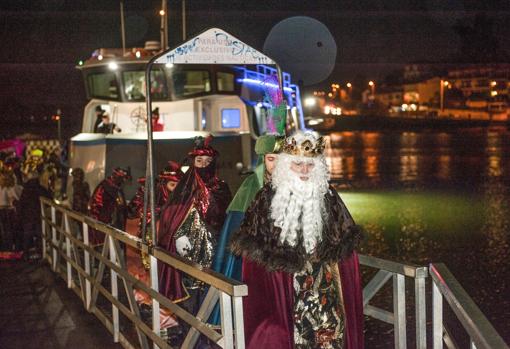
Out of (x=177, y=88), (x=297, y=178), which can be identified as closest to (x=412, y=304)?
(x=297, y=178)

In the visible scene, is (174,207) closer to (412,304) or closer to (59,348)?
(59,348)

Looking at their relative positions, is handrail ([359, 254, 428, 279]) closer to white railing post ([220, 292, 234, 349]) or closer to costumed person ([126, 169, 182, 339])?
white railing post ([220, 292, 234, 349])

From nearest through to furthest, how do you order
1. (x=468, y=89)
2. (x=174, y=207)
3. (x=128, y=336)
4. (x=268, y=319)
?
(x=268, y=319) → (x=174, y=207) → (x=128, y=336) → (x=468, y=89)

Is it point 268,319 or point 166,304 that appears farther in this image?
point 166,304

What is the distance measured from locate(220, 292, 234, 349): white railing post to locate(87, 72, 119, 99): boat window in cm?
1183

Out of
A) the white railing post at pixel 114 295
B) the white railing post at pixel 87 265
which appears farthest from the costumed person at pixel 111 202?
the white railing post at pixel 114 295

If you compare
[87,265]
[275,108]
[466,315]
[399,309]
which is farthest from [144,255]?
[466,315]

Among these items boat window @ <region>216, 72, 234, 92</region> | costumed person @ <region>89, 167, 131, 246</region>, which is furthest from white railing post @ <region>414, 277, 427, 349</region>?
boat window @ <region>216, 72, 234, 92</region>

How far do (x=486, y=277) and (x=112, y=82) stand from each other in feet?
28.8

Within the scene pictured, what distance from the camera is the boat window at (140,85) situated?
14.7 m

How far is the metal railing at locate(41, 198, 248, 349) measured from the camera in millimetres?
3746

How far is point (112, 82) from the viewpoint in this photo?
49.8 feet

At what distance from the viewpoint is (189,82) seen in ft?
47.8

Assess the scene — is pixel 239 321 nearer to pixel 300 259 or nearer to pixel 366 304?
pixel 300 259
